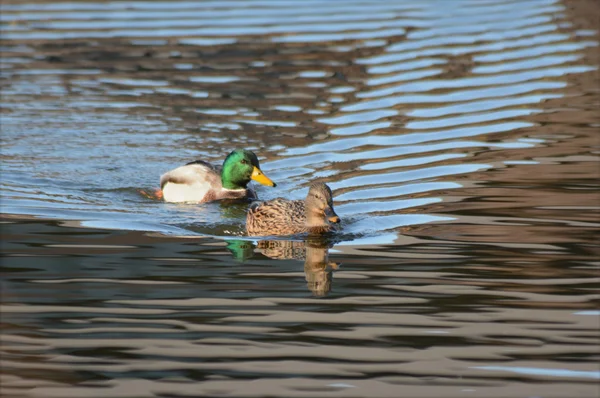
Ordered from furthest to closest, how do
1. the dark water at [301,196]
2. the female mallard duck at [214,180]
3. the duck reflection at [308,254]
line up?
1. the female mallard duck at [214,180]
2. the duck reflection at [308,254]
3. the dark water at [301,196]

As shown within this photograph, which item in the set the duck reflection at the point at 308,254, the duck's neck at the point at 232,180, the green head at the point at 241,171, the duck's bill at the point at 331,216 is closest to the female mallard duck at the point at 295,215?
the duck's bill at the point at 331,216

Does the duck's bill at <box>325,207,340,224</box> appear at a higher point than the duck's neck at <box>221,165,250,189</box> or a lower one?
lower

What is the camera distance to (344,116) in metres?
16.9

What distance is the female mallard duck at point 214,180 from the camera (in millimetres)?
13758

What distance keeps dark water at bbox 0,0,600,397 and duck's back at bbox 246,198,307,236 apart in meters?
0.22

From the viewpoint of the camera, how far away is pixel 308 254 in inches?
423

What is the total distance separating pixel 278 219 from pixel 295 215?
0.16 meters

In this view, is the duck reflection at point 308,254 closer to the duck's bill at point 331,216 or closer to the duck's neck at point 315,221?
the duck's neck at point 315,221

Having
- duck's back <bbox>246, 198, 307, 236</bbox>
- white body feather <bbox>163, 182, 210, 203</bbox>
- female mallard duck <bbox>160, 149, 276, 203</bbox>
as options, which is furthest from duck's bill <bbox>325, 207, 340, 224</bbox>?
white body feather <bbox>163, 182, 210, 203</bbox>

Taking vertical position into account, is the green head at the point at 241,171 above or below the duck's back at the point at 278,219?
above

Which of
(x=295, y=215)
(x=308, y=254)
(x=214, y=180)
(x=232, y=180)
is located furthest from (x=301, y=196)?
(x=308, y=254)

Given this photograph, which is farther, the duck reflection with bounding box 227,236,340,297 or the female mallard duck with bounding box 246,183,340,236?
the female mallard duck with bounding box 246,183,340,236

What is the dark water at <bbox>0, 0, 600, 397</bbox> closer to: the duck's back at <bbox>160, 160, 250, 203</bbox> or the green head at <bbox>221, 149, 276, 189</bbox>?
the duck's back at <bbox>160, 160, 250, 203</bbox>

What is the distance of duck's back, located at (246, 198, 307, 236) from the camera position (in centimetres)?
1167
